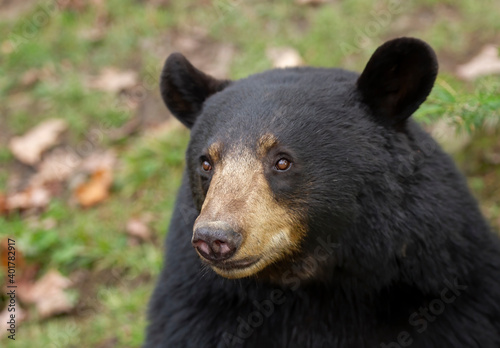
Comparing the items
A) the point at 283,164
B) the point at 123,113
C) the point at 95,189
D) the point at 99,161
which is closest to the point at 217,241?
the point at 283,164

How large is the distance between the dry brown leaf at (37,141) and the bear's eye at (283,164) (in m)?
4.18

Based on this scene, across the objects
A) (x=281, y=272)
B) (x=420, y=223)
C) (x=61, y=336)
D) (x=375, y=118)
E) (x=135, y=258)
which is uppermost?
(x=375, y=118)

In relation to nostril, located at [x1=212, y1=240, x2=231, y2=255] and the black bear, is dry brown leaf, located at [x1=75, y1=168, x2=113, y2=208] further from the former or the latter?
nostril, located at [x1=212, y1=240, x2=231, y2=255]

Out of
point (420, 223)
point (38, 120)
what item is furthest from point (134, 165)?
point (420, 223)

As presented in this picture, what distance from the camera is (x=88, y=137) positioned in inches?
258

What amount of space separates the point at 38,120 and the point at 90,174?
117cm

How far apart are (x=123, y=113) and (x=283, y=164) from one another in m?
4.03

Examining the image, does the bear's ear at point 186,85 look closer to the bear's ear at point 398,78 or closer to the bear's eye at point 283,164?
the bear's eye at point 283,164

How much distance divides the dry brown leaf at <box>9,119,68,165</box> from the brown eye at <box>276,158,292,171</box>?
4.18m

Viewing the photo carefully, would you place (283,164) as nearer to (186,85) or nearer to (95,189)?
(186,85)

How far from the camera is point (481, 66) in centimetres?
559

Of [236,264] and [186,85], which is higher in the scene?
[186,85]

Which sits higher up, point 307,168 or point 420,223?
point 307,168

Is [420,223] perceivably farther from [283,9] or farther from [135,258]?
[283,9]
